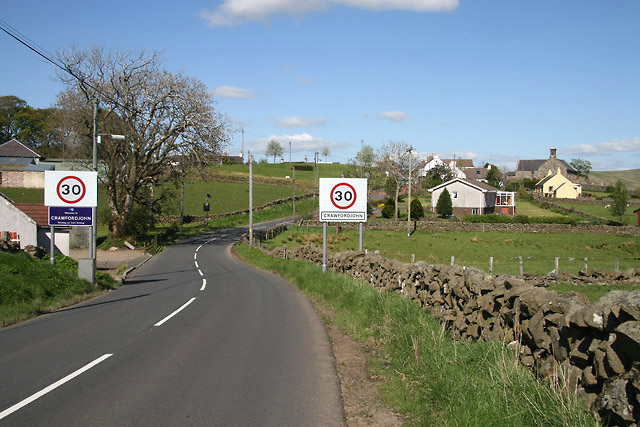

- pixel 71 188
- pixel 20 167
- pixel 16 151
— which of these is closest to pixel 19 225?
pixel 71 188

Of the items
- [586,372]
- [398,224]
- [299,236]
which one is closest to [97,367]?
[586,372]

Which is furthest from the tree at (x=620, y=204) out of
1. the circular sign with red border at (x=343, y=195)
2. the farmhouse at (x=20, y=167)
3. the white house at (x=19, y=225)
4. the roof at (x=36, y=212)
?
the farmhouse at (x=20, y=167)

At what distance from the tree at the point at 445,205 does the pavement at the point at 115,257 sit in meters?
40.8

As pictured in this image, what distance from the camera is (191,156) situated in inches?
1961

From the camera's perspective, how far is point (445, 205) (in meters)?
72.9

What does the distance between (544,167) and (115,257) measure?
120m

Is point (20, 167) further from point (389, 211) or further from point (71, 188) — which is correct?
point (71, 188)

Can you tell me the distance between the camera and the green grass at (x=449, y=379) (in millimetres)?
5566

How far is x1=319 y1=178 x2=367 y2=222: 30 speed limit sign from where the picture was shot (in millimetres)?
21578

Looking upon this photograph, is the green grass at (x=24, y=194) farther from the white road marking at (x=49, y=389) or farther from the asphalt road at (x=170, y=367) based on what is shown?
the white road marking at (x=49, y=389)

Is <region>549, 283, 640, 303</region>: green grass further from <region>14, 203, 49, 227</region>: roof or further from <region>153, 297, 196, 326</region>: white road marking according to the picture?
<region>14, 203, 49, 227</region>: roof

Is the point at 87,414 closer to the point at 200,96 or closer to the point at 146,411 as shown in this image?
the point at 146,411

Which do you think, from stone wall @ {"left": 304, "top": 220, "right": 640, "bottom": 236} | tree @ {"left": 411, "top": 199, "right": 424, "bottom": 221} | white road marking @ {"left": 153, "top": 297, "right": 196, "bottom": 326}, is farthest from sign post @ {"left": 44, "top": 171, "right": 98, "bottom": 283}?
tree @ {"left": 411, "top": 199, "right": 424, "bottom": 221}

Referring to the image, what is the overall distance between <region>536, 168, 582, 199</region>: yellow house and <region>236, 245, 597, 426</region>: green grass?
103 m
